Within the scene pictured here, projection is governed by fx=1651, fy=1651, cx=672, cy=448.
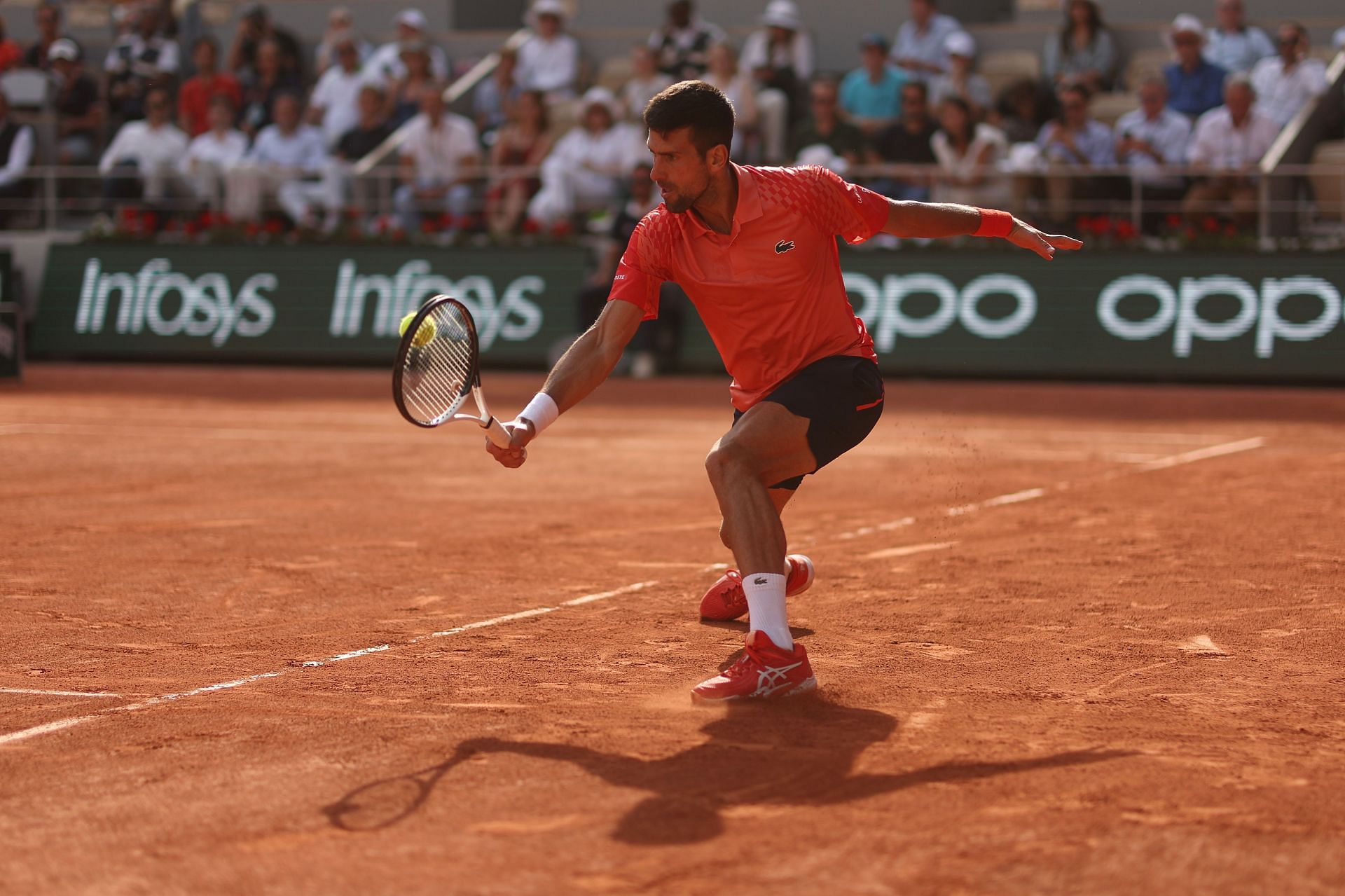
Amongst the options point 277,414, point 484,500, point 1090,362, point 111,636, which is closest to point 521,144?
point 277,414

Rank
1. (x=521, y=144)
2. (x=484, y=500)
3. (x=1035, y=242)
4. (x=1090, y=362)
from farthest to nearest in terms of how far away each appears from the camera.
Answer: (x=521, y=144) → (x=1090, y=362) → (x=484, y=500) → (x=1035, y=242)

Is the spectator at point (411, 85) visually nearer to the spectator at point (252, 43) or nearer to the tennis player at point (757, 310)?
the spectator at point (252, 43)

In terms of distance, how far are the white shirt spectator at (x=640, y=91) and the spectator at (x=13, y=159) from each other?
25.4 feet

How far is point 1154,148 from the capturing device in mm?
16641

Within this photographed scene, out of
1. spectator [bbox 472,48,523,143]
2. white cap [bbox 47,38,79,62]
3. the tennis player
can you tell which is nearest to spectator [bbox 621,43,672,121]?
spectator [bbox 472,48,523,143]

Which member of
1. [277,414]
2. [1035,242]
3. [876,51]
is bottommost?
[277,414]

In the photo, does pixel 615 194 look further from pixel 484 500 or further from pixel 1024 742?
pixel 1024 742

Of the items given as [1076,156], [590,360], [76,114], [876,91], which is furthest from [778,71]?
[590,360]

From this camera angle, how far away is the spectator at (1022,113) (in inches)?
711

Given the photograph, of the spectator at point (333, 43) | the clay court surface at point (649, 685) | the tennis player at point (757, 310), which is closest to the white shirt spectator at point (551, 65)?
the spectator at point (333, 43)

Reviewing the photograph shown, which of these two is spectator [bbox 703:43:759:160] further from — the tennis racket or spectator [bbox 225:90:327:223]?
the tennis racket

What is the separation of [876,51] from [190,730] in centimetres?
1537

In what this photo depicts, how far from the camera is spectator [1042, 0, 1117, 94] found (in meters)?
18.2

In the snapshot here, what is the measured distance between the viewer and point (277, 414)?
14.8 meters
